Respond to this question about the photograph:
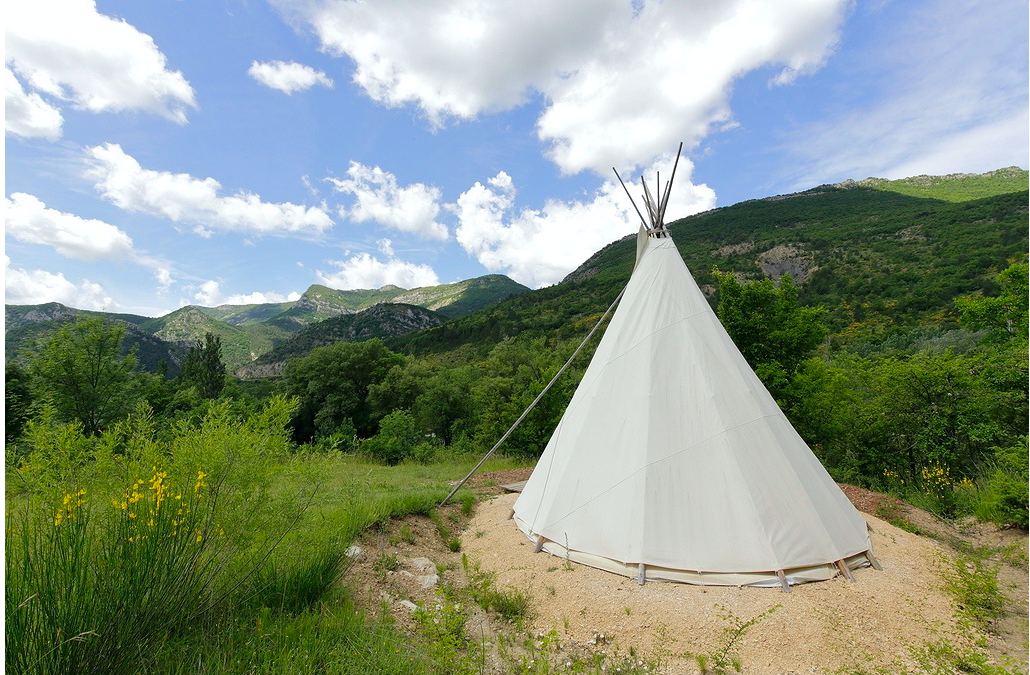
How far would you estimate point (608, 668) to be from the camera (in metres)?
3.74

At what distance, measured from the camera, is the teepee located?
4.93m

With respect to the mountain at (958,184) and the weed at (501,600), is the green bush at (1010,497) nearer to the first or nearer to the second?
the weed at (501,600)

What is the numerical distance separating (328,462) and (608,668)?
3042 mm

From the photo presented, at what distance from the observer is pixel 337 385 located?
100ft

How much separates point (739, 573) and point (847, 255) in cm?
5583

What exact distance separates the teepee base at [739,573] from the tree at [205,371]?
3347cm

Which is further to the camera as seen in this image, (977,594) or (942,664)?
(977,594)

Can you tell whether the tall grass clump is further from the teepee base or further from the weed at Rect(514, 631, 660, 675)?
the teepee base

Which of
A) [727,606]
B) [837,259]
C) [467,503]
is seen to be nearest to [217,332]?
[837,259]

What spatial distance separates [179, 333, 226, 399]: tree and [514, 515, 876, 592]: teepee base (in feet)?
110

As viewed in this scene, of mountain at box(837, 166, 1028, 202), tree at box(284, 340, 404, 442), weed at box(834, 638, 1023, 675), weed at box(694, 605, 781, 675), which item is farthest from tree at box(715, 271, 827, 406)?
mountain at box(837, 166, 1028, 202)

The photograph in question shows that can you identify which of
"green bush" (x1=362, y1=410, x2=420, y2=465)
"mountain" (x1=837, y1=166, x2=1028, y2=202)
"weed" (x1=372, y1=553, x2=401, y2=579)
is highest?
"mountain" (x1=837, y1=166, x2=1028, y2=202)

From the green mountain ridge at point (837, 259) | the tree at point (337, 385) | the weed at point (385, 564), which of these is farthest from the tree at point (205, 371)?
the weed at point (385, 564)

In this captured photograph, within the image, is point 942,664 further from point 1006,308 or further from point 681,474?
point 1006,308
